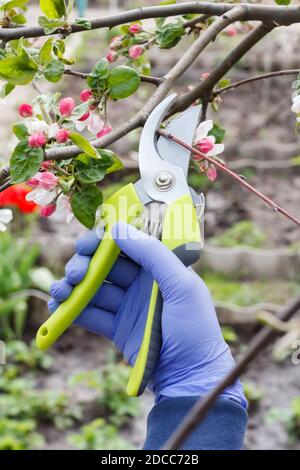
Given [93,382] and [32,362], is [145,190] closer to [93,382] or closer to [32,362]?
[93,382]

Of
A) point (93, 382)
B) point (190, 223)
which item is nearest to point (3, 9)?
point (190, 223)

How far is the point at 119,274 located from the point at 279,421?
1782mm

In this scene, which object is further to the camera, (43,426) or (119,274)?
(43,426)

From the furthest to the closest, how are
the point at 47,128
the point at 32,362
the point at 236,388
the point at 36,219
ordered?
the point at 36,219
the point at 32,362
the point at 236,388
the point at 47,128

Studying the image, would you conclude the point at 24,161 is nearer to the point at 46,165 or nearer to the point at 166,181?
the point at 46,165

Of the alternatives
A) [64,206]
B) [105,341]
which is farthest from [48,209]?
[105,341]

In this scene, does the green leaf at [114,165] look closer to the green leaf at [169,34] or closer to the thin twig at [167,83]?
the thin twig at [167,83]

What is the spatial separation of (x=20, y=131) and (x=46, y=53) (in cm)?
12

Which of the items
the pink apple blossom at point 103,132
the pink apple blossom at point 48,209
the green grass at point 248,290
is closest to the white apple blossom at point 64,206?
the pink apple blossom at point 48,209

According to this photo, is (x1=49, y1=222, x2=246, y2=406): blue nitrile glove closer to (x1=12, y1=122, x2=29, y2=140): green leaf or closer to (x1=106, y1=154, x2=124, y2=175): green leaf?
(x1=106, y1=154, x2=124, y2=175): green leaf

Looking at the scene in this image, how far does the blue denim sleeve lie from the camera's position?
1.19 meters

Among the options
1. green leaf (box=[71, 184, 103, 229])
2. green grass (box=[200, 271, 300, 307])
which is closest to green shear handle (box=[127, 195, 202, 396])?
green leaf (box=[71, 184, 103, 229])

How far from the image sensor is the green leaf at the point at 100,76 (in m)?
1.17
